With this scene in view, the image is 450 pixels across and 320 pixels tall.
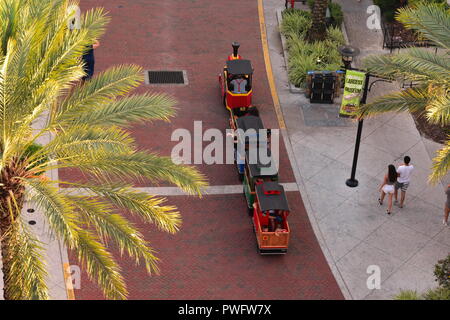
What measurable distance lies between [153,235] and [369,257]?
18.0 feet

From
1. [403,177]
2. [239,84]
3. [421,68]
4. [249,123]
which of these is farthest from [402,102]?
[239,84]

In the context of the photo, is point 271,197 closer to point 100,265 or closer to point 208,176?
point 208,176

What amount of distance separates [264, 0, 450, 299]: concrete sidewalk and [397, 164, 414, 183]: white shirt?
0.92 meters

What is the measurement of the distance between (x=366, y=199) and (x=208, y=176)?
4.46m

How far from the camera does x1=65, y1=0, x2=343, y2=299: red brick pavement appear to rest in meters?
19.6

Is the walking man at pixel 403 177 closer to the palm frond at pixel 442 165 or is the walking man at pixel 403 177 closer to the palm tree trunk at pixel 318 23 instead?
the palm frond at pixel 442 165

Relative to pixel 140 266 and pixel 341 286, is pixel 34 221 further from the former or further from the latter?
pixel 341 286

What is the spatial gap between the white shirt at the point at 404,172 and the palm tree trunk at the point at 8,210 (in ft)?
35.5

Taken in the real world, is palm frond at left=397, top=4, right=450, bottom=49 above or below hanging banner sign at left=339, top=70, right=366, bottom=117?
above

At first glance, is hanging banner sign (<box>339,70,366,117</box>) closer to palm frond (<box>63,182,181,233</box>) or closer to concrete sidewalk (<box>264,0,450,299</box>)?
concrete sidewalk (<box>264,0,450,299</box>)

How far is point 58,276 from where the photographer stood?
770 inches

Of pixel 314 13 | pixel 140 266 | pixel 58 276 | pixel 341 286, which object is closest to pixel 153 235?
pixel 140 266

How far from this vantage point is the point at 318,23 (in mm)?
30000

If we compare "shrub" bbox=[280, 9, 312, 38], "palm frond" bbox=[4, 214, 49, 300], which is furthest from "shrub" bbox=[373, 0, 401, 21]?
"palm frond" bbox=[4, 214, 49, 300]
